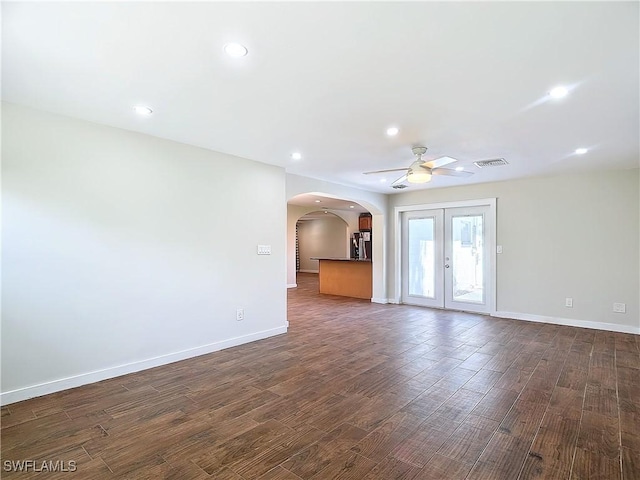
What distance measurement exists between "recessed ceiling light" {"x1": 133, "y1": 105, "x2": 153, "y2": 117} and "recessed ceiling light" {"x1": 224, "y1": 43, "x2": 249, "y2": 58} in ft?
4.13

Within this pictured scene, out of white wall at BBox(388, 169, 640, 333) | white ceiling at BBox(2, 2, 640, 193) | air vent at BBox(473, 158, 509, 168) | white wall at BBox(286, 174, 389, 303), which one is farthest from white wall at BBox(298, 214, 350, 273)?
white ceiling at BBox(2, 2, 640, 193)

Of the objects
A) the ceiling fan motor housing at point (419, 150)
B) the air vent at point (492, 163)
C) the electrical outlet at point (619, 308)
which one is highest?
the air vent at point (492, 163)

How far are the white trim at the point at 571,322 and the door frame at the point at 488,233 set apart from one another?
0.30m

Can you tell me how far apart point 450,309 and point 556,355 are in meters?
2.79

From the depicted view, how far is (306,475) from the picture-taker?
190 centimetres

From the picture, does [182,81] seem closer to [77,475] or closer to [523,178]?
[77,475]

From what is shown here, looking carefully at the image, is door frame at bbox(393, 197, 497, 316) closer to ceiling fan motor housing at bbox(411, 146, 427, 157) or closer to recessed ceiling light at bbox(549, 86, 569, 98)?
ceiling fan motor housing at bbox(411, 146, 427, 157)

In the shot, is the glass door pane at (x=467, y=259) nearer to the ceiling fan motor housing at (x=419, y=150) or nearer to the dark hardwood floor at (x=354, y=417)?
the dark hardwood floor at (x=354, y=417)

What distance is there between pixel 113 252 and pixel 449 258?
581 centimetres

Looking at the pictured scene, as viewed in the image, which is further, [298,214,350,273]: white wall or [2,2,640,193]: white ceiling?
[298,214,350,273]: white wall

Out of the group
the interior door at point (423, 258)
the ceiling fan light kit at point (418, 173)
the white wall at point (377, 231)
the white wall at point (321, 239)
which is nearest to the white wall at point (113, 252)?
the ceiling fan light kit at point (418, 173)

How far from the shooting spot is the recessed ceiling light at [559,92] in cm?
246

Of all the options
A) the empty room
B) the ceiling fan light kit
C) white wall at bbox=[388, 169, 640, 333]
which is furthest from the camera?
white wall at bbox=[388, 169, 640, 333]

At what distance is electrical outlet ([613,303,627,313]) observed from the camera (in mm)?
5000
